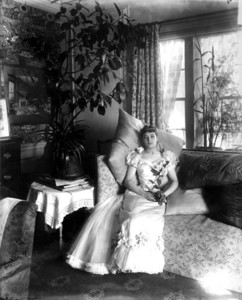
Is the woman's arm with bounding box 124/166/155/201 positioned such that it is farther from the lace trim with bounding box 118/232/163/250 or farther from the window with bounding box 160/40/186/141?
the window with bounding box 160/40/186/141

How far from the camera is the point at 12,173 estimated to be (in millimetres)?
2129

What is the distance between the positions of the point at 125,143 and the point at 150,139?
19cm

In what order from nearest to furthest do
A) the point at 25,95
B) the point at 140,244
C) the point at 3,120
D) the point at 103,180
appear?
the point at 140,244 < the point at 103,180 < the point at 3,120 < the point at 25,95

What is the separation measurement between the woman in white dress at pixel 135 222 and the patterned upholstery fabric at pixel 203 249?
0.09 m

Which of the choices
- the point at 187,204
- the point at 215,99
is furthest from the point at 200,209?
the point at 215,99

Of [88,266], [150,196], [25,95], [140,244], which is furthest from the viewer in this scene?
[25,95]

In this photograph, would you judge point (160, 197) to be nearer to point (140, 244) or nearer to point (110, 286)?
point (140, 244)

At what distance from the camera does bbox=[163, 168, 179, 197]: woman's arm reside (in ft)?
6.06

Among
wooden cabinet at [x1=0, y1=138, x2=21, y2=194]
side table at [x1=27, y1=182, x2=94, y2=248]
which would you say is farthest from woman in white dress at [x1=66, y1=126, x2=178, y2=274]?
wooden cabinet at [x1=0, y1=138, x2=21, y2=194]

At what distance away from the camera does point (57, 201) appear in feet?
6.29

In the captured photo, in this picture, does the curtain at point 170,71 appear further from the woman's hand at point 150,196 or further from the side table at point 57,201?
the side table at point 57,201

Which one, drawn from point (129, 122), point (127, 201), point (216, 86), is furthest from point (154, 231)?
point (216, 86)

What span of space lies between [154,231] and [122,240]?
0.18 meters

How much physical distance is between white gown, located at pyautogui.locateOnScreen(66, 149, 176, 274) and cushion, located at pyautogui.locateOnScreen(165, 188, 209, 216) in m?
0.07
